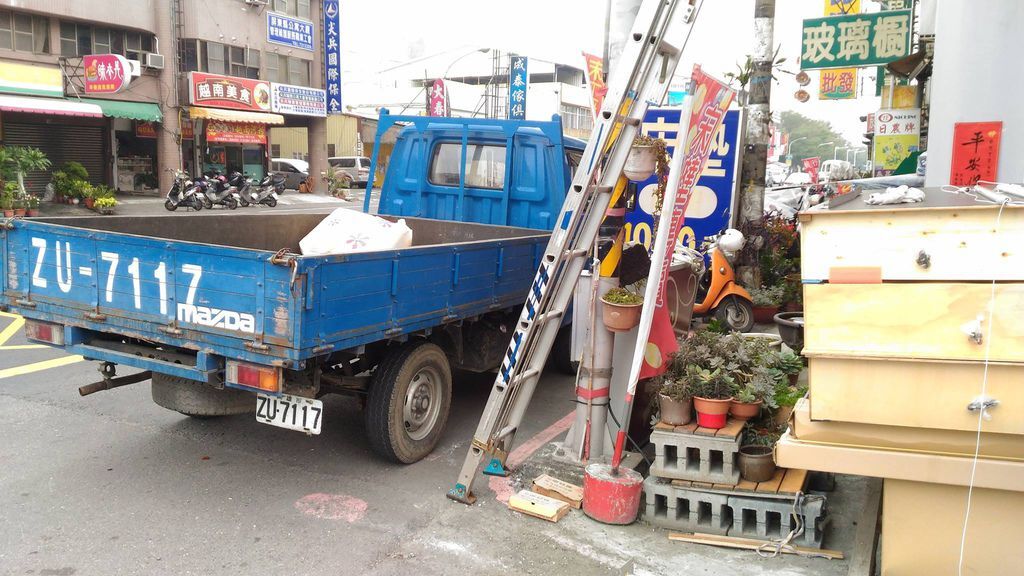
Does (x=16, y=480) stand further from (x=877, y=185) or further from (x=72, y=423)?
(x=877, y=185)

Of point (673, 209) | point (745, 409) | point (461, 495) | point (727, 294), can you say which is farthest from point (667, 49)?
point (727, 294)

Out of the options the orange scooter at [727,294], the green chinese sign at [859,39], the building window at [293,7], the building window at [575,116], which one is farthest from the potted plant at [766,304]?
the building window at [575,116]

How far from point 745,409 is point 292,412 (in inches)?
104

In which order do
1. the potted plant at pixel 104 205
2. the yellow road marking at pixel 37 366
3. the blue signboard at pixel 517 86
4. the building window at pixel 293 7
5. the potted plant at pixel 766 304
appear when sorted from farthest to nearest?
1. the building window at pixel 293 7
2. the blue signboard at pixel 517 86
3. the potted plant at pixel 104 205
4. the potted plant at pixel 766 304
5. the yellow road marking at pixel 37 366

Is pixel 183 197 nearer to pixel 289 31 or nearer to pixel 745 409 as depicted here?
pixel 289 31

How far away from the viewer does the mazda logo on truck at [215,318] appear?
403 cm

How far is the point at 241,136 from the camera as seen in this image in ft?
96.1

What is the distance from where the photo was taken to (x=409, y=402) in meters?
5.04

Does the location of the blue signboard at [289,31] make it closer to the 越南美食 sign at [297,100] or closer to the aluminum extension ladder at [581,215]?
the 越南美食 sign at [297,100]

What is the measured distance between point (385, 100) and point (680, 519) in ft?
166

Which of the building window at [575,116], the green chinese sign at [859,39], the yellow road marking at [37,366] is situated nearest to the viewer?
the yellow road marking at [37,366]

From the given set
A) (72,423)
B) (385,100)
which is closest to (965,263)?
(72,423)

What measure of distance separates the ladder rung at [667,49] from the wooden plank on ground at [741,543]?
273 centimetres

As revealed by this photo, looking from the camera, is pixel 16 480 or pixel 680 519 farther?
pixel 16 480
